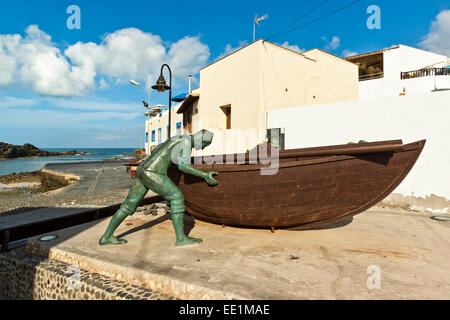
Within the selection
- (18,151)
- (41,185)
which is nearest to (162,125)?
(41,185)

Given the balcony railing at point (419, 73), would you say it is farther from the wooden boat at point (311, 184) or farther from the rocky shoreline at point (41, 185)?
the rocky shoreline at point (41, 185)

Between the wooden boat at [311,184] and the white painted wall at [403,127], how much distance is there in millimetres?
3520

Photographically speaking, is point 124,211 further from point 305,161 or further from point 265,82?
point 265,82

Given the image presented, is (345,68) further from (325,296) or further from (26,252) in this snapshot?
(26,252)

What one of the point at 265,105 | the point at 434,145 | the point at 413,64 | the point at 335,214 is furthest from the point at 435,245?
the point at 413,64

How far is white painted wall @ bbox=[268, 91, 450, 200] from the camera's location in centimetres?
559

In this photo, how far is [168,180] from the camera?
3.47m

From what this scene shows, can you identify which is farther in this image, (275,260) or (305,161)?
(305,161)

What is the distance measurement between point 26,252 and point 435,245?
20.1 ft

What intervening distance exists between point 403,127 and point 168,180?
6.10 metres

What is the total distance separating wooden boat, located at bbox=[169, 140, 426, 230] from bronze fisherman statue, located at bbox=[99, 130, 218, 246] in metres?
0.41

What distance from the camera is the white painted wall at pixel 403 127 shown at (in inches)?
220

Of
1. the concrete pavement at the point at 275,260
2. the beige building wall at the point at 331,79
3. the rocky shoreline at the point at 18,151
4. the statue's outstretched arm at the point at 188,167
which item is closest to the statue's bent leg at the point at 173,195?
the concrete pavement at the point at 275,260

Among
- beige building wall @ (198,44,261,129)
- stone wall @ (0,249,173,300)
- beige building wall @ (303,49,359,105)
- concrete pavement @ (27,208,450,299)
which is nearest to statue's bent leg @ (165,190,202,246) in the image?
concrete pavement @ (27,208,450,299)
